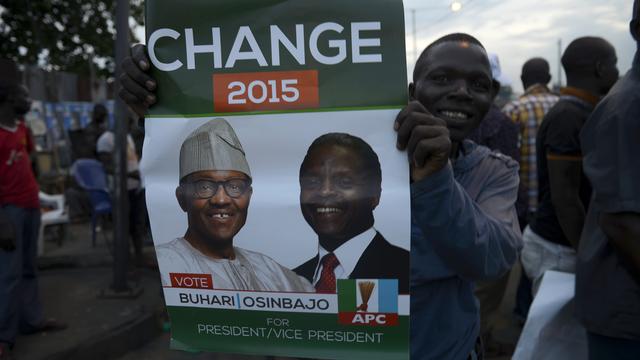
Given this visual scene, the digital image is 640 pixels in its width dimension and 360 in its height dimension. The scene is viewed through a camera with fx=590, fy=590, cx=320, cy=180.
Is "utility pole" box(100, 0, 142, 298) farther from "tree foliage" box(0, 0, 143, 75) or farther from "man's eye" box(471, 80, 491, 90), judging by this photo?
"tree foliage" box(0, 0, 143, 75)

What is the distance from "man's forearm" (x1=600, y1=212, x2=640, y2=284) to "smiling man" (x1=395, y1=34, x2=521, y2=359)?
343 millimetres

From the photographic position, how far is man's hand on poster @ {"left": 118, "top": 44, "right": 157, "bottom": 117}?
4.26 ft

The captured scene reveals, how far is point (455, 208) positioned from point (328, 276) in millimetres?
308

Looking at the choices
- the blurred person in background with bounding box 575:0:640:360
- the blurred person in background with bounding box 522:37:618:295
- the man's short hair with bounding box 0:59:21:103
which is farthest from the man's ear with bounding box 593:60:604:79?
the man's short hair with bounding box 0:59:21:103

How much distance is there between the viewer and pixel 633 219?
1645mm

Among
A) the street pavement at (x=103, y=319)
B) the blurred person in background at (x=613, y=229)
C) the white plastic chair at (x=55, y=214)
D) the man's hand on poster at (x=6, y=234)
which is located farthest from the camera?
the white plastic chair at (x=55, y=214)

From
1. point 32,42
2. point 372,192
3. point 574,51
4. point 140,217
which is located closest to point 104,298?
point 140,217

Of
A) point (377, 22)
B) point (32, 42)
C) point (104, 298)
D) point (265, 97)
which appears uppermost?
point (32, 42)

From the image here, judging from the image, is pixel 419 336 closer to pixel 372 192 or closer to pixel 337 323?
pixel 337 323

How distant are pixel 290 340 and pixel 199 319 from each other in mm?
212

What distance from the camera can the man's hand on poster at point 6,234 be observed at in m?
3.51

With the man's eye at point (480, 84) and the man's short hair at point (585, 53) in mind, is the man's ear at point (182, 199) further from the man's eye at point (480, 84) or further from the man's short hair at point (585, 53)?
the man's short hair at point (585, 53)

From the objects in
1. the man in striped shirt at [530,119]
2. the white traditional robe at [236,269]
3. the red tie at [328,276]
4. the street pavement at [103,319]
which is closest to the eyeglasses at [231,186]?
the white traditional robe at [236,269]

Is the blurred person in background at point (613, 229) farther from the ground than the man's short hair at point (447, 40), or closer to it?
closer to it
